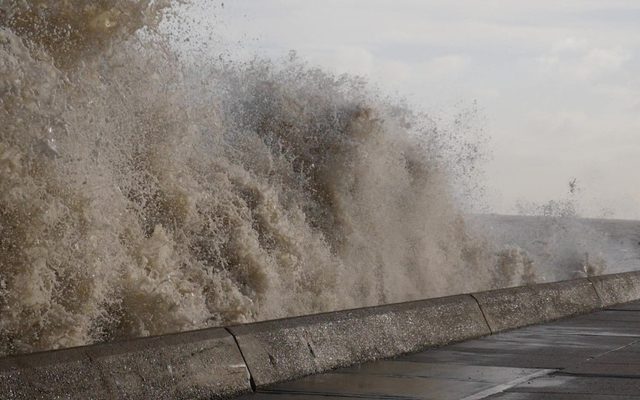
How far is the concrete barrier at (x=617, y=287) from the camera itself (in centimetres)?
1104

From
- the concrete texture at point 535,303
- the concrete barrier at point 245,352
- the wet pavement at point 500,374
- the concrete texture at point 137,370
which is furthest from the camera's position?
the concrete texture at point 535,303

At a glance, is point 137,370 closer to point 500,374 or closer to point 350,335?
point 350,335

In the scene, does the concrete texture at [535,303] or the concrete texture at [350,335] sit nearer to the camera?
the concrete texture at [350,335]

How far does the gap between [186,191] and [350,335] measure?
4.61 metres

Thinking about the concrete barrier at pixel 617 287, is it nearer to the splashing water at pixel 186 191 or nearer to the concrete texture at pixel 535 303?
the concrete texture at pixel 535 303

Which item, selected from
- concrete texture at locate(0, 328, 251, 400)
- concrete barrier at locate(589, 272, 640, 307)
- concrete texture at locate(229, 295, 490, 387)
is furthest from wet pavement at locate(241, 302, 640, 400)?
concrete barrier at locate(589, 272, 640, 307)

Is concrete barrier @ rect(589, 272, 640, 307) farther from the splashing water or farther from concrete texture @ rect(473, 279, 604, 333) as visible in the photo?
the splashing water

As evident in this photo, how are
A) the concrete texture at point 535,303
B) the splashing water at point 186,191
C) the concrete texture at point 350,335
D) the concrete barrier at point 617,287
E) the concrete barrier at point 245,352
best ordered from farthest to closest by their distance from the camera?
1. the concrete barrier at point 617,287
2. the concrete texture at point 535,303
3. the splashing water at point 186,191
4. the concrete texture at point 350,335
5. the concrete barrier at point 245,352

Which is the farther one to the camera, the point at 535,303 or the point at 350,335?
the point at 535,303

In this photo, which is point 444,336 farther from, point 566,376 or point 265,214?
point 265,214

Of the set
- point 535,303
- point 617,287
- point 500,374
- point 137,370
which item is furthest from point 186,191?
point 137,370

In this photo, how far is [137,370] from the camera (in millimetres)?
4785

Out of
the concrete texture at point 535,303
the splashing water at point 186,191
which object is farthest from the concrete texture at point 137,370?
the concrete texture at point 535,303

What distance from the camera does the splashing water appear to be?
7.55m
